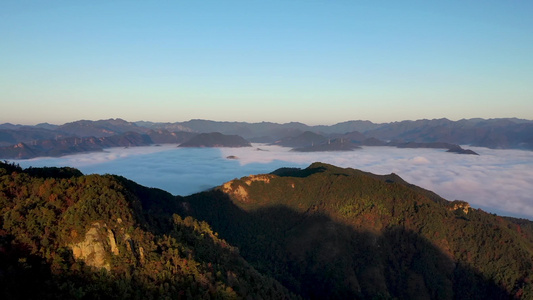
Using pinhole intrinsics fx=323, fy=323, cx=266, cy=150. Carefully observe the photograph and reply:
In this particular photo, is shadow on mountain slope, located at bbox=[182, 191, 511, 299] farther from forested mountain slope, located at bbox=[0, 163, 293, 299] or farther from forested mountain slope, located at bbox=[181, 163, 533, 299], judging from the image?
forested mountain slope, located at bbox=[0, 163, 293, 299]

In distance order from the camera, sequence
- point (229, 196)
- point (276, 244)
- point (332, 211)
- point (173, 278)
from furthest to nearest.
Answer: point (229, 196), point (332, 211), point (276, 244), point (173, 278)

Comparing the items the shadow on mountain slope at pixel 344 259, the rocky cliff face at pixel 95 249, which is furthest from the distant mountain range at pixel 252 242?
the shadow on mountain slope at pixel 344 259

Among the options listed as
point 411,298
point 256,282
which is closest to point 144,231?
point 256,282

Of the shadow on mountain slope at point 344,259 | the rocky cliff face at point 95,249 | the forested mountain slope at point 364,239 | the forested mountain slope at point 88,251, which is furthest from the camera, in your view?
the forested mountain slope at point 364,239

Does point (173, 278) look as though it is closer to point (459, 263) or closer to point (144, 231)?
point (144, 231)

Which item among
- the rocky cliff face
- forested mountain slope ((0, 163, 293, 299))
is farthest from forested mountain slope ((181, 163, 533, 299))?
the rocky cliff face

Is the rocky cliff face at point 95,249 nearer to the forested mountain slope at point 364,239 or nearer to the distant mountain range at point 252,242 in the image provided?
the distant mountain range at point 252,242

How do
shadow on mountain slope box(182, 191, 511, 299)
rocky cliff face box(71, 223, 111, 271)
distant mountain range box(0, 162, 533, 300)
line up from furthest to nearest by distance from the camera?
shadow on mountain slope box(182, 191, 511, 299) → rocky cliff face box(71, 223, 111, 271) → distant mountain range box(0, 162, 533, 300)
